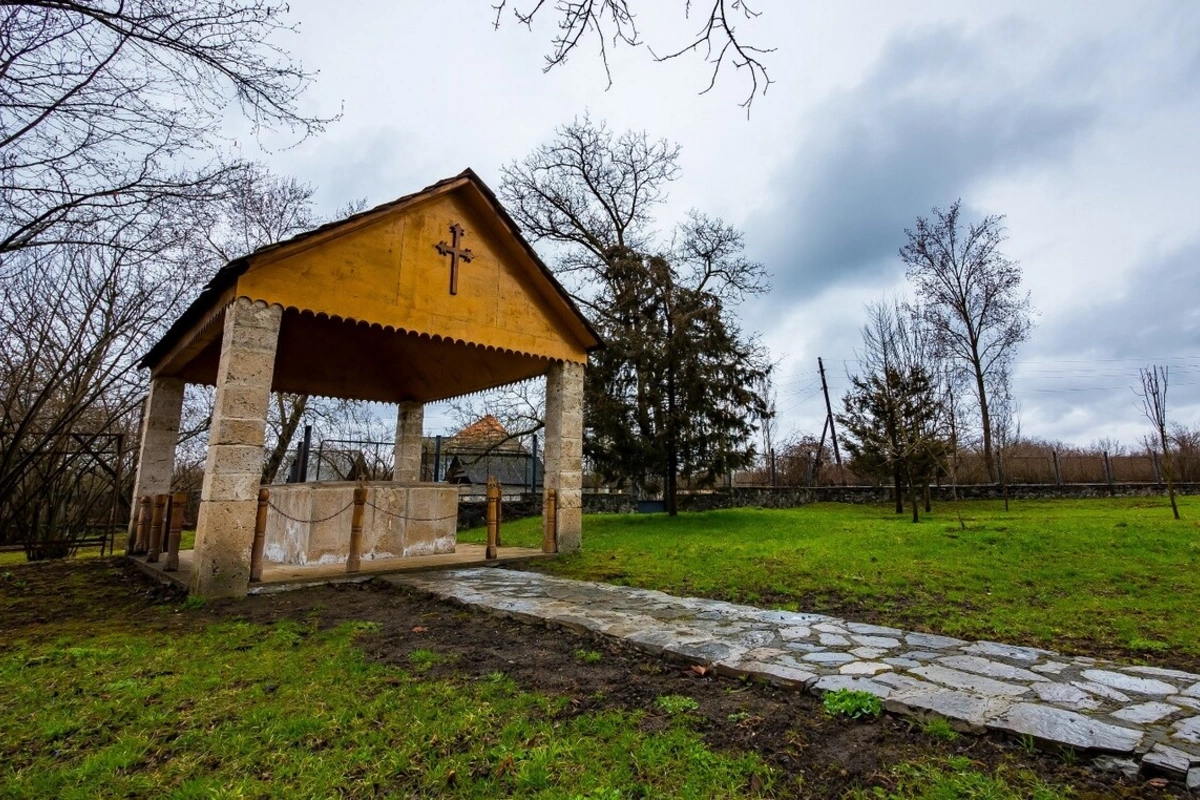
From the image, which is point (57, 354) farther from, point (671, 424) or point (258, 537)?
point (671, 424)

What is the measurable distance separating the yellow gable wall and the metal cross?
7 centimetres

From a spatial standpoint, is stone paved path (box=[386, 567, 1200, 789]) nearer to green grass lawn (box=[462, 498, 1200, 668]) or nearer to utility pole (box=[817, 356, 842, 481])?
green grass lawn (box=[462, 498, 1200, 668])

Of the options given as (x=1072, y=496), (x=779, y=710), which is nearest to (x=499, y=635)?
(x=779, y=710)

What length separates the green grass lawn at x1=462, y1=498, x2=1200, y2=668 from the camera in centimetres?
488

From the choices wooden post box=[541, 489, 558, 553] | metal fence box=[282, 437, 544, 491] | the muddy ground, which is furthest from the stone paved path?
metal fence box=[282, 437, 544, 491]

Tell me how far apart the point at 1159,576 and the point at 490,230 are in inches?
396

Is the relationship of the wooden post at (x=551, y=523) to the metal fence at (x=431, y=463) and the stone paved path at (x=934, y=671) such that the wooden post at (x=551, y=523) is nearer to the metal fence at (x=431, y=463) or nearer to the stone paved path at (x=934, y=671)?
the stone paved path at (x=934, y=671)

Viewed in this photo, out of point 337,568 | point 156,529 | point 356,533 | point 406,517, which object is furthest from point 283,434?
point 356,533

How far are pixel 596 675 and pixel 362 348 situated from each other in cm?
959

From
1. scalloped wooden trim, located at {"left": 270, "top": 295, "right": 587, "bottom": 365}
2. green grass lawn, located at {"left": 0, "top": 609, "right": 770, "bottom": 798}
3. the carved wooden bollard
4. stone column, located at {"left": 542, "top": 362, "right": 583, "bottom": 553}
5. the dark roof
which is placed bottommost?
green grass lawn, located at {"left": 0, "top": 609, "right": 770, "bottom": 798}

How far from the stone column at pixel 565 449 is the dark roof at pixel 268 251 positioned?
0.83 metres

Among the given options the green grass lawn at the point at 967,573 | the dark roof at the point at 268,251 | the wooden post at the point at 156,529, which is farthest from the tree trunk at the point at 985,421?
the wooden post at the point at 156,529

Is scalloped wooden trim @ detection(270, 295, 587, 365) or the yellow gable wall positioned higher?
the yellow gable wall

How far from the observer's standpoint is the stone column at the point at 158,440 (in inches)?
384
